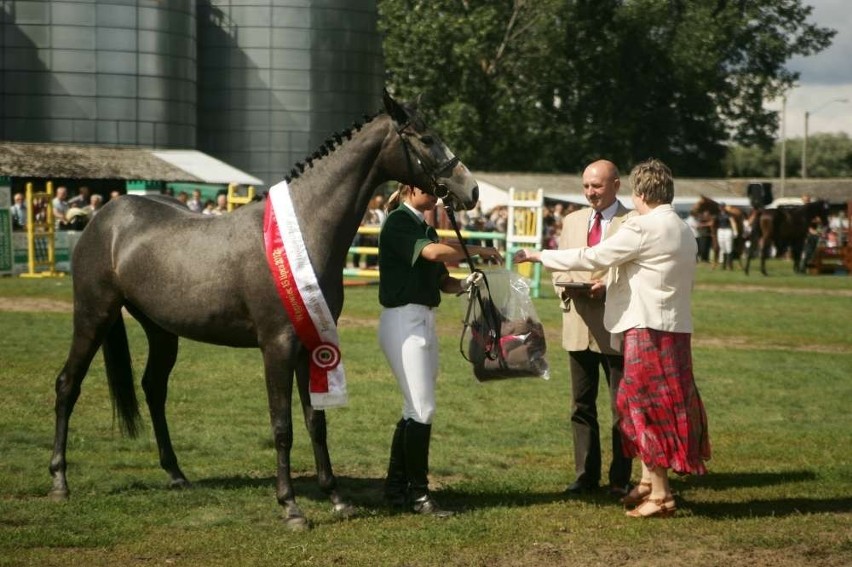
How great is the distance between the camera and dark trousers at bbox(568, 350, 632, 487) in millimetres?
8297

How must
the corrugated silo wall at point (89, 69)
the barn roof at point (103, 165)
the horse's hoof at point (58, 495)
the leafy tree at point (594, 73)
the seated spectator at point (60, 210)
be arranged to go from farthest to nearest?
the leafy tree at point (594, 73) → the corrugated silo wall at point (89, 69) → the barn roof at point (103, 165) → the seated spectator at point (60, 210) → the horse's hoof at point (58, 495)

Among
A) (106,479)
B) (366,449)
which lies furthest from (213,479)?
(366,449)

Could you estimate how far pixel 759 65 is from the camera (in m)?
73.6

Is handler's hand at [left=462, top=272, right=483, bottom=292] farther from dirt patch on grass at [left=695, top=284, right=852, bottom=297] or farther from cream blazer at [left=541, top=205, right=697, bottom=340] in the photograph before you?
dirt patch on grass at [left=695, top=284, right=852, bottom=297]

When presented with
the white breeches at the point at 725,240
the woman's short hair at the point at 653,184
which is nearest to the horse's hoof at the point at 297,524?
the woman's short hair at the point at 653,184

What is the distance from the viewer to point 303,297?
7.39 meters

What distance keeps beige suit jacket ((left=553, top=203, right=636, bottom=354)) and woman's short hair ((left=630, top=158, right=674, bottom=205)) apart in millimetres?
580

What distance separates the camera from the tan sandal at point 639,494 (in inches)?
306

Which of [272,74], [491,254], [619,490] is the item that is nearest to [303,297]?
[491,254]

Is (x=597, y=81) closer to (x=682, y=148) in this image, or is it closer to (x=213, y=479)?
(x=682, y=148)

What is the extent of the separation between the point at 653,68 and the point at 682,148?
6.41m

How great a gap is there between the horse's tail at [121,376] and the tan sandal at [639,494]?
3.41m

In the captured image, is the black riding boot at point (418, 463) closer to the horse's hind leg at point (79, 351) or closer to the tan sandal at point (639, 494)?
the tan sandal at point (639, 494)

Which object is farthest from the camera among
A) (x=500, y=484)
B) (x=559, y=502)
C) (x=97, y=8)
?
(x=97, y=8)
